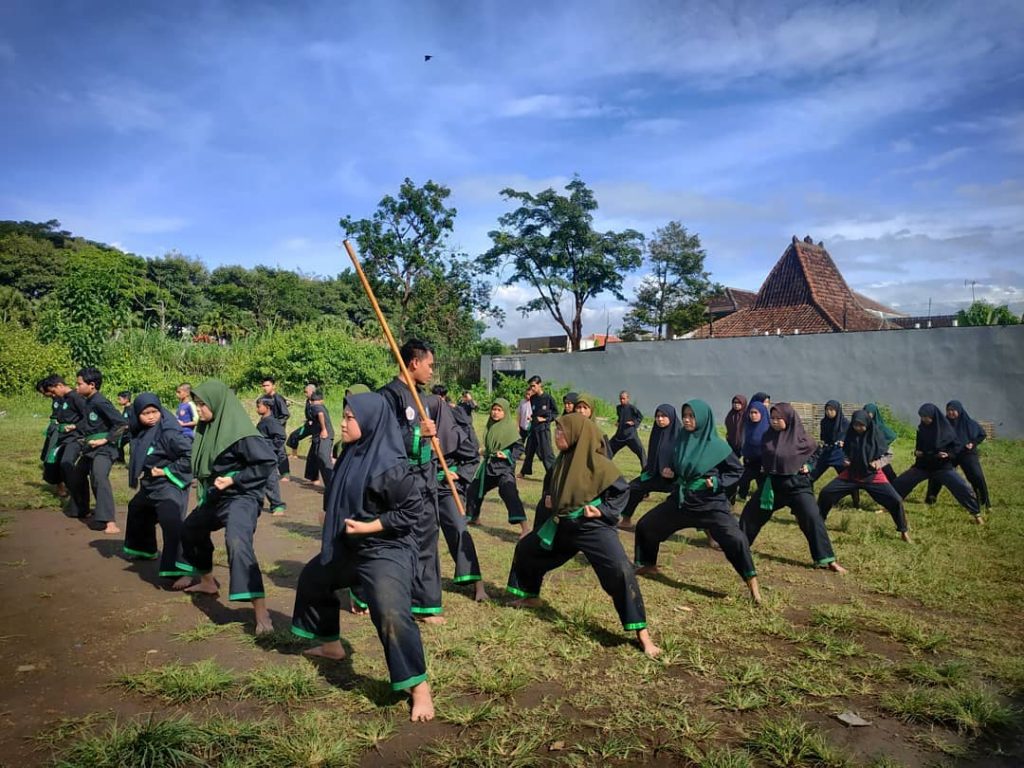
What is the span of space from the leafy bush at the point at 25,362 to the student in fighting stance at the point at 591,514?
1771 cm

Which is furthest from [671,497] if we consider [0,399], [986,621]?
[0,399]

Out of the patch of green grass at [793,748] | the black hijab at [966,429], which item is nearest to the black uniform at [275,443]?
the patch of green grass at [793,748]

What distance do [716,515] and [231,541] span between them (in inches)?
154

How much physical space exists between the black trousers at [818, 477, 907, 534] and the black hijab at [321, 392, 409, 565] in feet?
19.3

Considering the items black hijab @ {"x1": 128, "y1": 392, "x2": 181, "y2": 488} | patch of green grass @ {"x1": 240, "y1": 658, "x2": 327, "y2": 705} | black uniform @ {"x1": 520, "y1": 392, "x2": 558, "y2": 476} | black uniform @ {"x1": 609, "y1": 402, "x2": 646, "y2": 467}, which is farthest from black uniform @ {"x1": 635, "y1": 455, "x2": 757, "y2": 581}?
black uniform @ {"x1": 609, "y1": 402, "x2": 646, "y2": 467}

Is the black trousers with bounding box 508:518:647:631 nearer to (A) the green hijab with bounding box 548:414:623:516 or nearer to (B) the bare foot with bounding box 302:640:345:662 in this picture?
(A) the green hijab with bounding box 548:414:623:516

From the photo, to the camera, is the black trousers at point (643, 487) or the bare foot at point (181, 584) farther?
the black trousers at point (643, 487)

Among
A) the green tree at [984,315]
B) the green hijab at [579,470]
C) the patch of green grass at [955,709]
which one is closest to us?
the patch of green grass at [955,709]

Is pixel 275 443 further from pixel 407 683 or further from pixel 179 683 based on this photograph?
pixel 407 683

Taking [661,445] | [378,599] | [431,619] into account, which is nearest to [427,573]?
[431,619]

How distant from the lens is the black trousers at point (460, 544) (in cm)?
575

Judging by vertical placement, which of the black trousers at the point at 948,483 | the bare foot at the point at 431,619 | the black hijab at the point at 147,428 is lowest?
the bare foot at the point at 431,619

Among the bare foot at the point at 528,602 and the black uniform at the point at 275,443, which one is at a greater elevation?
the black uniform at the point at 275,443

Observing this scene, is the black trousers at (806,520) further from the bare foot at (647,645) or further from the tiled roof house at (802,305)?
the tiled roof house at (802,305)
